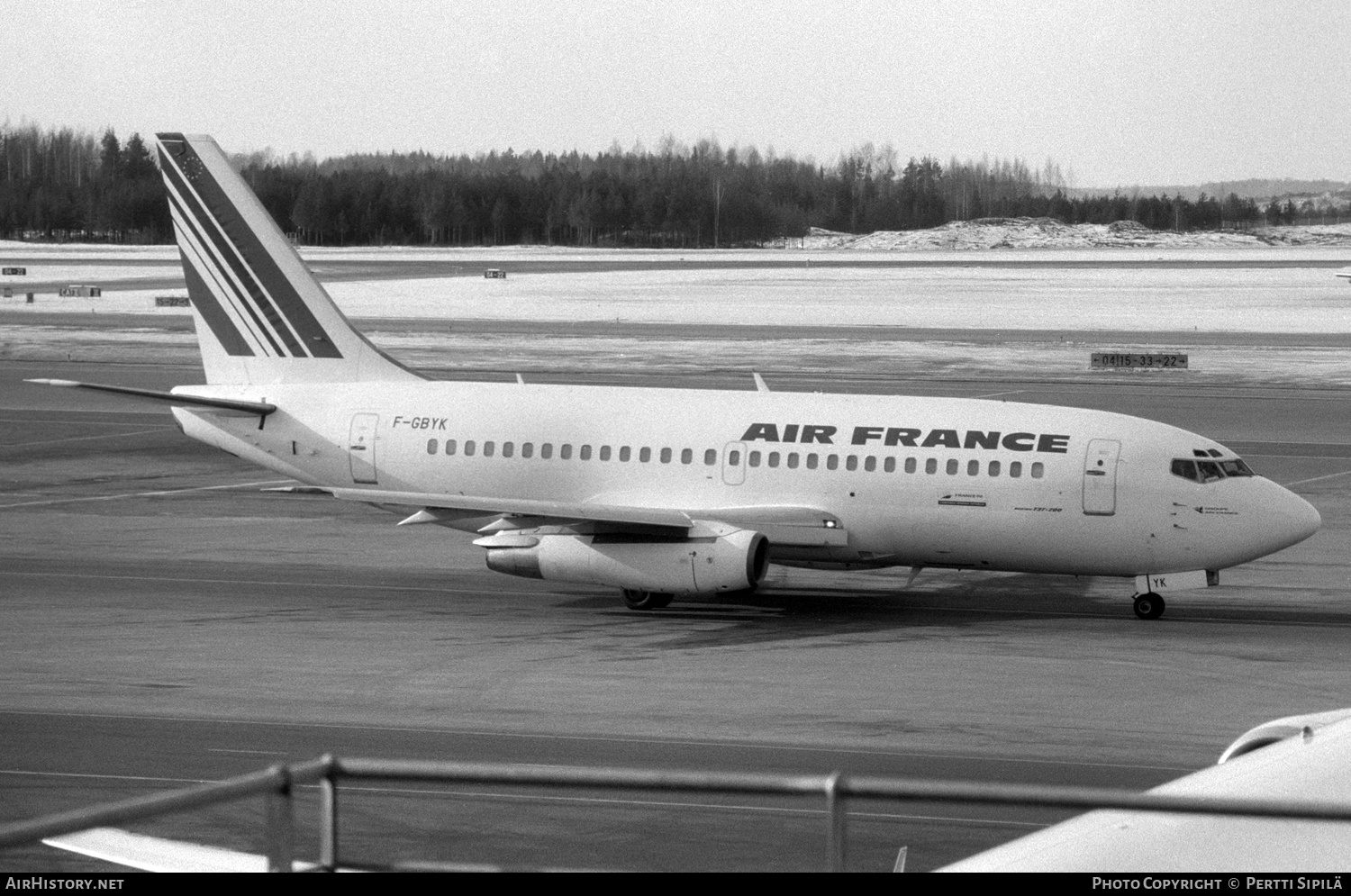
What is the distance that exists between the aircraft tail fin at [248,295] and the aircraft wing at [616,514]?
5134 mm

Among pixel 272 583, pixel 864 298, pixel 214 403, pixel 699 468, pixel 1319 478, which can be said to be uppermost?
pixel 864 298

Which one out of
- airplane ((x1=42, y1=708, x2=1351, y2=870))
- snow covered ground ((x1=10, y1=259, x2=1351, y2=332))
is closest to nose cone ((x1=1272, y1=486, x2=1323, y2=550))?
airplane ((x1=42, y1=708, x2=1351, y2=870))

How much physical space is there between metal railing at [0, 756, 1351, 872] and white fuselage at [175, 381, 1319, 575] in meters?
24.5

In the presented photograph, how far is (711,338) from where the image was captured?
99000 mm

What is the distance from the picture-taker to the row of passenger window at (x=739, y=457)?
3225 centimetres

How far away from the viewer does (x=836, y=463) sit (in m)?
33.1

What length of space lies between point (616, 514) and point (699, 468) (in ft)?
8.71

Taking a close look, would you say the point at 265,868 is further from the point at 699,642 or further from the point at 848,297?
the point at 848,297

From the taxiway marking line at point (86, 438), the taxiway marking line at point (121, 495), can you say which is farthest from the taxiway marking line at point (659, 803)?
the taxiway marking line at point (86, 438)

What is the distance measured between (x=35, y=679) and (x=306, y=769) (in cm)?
2091

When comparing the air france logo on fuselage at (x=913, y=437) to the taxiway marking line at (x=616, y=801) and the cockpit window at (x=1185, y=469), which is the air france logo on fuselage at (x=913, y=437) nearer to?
the cockpit window at (x=1185, y=469)

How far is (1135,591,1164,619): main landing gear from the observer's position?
32125mm

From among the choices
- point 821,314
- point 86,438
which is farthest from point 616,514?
point 821,314

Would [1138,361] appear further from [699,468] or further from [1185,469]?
[699,468]
